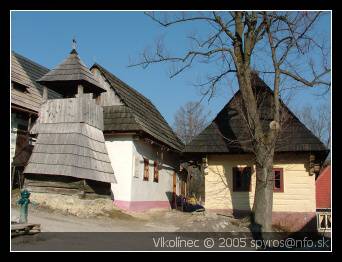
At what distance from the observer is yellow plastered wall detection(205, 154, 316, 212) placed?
17.5 m

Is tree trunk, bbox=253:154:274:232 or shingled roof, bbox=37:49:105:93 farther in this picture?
shingled roof, bbox=37:49:105:93

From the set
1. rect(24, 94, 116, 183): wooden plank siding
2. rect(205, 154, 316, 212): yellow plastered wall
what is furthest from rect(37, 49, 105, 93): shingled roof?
rect(205, 154, 316, 212): yellow plastered wall

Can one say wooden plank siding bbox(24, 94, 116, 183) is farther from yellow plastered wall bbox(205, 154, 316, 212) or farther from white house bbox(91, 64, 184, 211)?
yellow plastered wall bbox(205, 154, 316, 212)

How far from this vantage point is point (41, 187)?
1750 centimetres

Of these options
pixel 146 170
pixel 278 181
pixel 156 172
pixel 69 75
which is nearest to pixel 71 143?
pixel 69 75

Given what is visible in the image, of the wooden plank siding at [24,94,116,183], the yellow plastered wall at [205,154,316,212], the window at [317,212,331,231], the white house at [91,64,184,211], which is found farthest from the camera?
the white house at [91,64,184,211]

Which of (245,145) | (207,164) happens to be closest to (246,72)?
(245,145)

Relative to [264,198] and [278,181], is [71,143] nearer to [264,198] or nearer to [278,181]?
[264,198]

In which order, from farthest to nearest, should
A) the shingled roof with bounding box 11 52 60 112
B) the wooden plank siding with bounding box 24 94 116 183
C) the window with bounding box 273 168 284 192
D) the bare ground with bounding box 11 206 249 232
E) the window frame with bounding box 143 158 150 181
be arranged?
the window frame with bounding box 143 158 150 181 → the shingled roof with bounding box 11 52 60 112 → the window with bounding box 273 168 284 192 → the wooden plank siding with bounding box 24 94 116 183 → the bare ground with bounding box 11 206 249 232

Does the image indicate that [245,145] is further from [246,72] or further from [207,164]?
[246,72]

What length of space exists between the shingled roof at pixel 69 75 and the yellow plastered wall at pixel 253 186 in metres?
6.41

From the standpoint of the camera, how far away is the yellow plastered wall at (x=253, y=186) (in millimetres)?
17547

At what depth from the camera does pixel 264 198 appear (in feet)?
45.9
